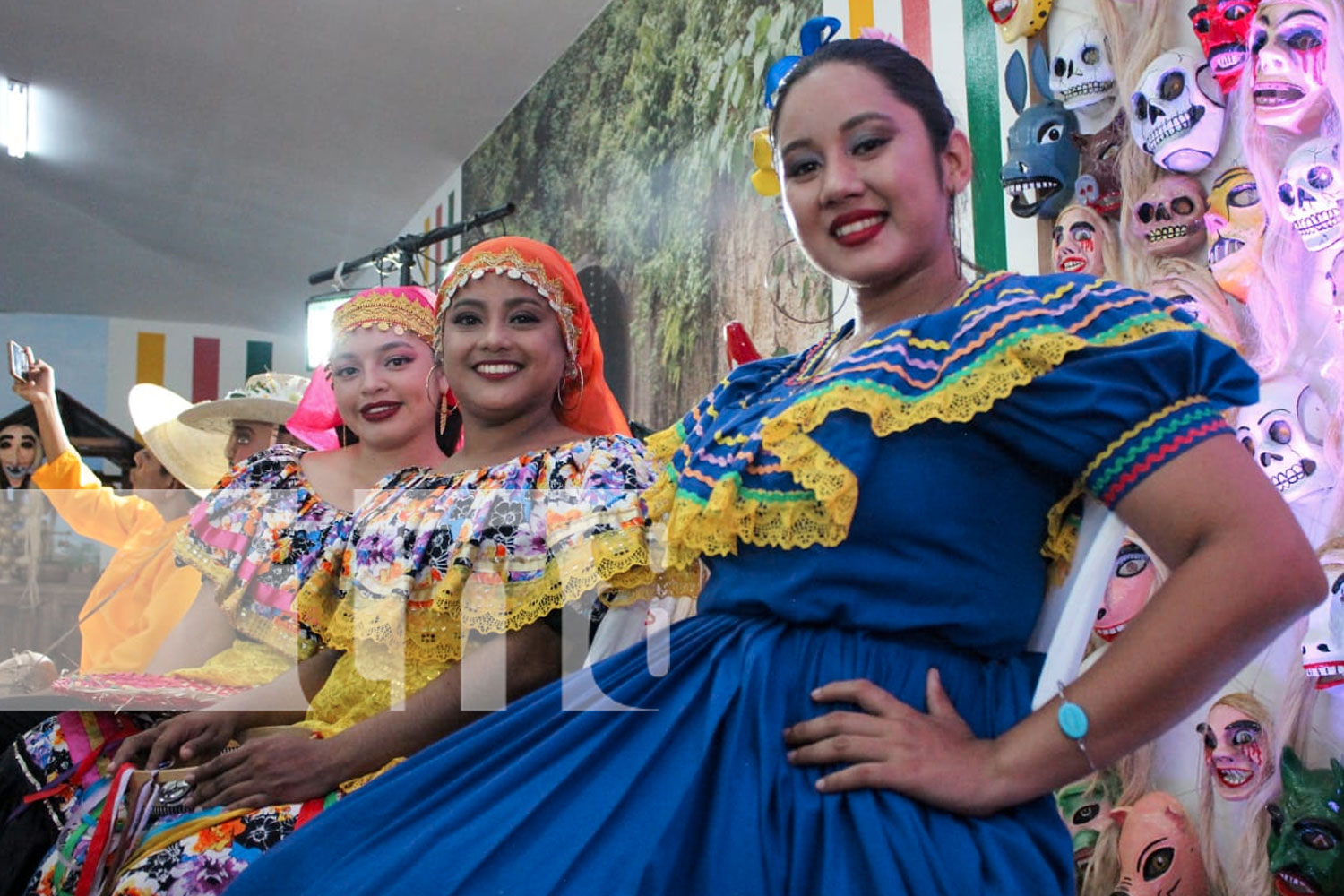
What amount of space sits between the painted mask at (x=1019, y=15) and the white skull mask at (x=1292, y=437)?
90cm

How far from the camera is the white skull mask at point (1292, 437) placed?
1.76 metres

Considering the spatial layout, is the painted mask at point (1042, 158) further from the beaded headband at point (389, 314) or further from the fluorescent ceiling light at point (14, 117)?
the fluorescent ceiling light at point (14, 117)

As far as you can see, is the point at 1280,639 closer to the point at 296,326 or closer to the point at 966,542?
the point at 966,542

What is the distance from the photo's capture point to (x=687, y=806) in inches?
37.5

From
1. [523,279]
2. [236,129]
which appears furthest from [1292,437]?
[236,129]

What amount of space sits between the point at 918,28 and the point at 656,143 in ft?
4.98

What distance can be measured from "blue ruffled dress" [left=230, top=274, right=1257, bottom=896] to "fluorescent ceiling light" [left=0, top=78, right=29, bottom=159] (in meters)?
5.84

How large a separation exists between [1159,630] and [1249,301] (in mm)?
1194

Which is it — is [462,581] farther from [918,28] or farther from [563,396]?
[918,28]

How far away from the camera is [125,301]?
873cm

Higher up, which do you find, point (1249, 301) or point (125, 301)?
point (125, 301)

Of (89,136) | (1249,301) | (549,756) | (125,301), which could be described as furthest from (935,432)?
(125,301)

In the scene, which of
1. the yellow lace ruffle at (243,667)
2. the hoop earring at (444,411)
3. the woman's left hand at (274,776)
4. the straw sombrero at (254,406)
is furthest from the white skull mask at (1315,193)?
the straw sombrero at (254,406)

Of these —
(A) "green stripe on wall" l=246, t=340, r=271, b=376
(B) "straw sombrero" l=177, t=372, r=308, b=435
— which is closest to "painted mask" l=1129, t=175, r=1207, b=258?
(B) "straw sombrero" l=177, t=372, r=308, b=435
